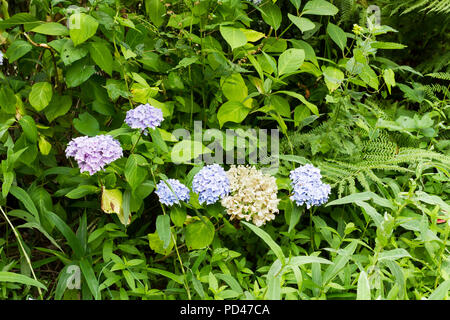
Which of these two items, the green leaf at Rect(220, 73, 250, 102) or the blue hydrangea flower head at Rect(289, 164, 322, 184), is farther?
the green leaf at Rect(220, 73, 250, 102)

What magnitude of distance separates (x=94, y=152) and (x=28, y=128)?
1.18 ft

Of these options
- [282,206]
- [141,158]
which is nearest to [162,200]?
[141,158]

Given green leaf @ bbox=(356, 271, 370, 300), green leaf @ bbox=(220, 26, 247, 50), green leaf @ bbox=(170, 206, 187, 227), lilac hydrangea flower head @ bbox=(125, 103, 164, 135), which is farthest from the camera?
green leaf @ bbox=(220, 26, 247, 50)

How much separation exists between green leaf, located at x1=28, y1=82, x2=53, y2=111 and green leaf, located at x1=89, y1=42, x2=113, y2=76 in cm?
24

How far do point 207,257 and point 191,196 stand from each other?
0.24 m

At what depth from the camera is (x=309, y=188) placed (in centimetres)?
149

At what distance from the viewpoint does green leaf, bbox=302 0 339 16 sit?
1.80m

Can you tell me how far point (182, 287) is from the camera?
1.54 metres

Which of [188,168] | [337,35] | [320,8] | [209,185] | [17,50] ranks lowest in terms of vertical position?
[188,168]

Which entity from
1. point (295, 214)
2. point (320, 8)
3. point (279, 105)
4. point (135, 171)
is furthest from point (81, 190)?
point (320, 8)

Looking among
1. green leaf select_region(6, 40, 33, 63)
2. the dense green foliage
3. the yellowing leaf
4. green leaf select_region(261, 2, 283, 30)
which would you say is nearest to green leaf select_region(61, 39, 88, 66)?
the dense green foliage

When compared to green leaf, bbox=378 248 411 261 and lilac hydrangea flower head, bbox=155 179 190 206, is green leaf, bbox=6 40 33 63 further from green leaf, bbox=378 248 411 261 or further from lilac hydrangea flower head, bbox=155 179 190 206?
green leaf, bbox=378 248 411 261

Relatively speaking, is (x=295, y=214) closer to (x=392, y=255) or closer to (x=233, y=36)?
(x=392, y=255)
